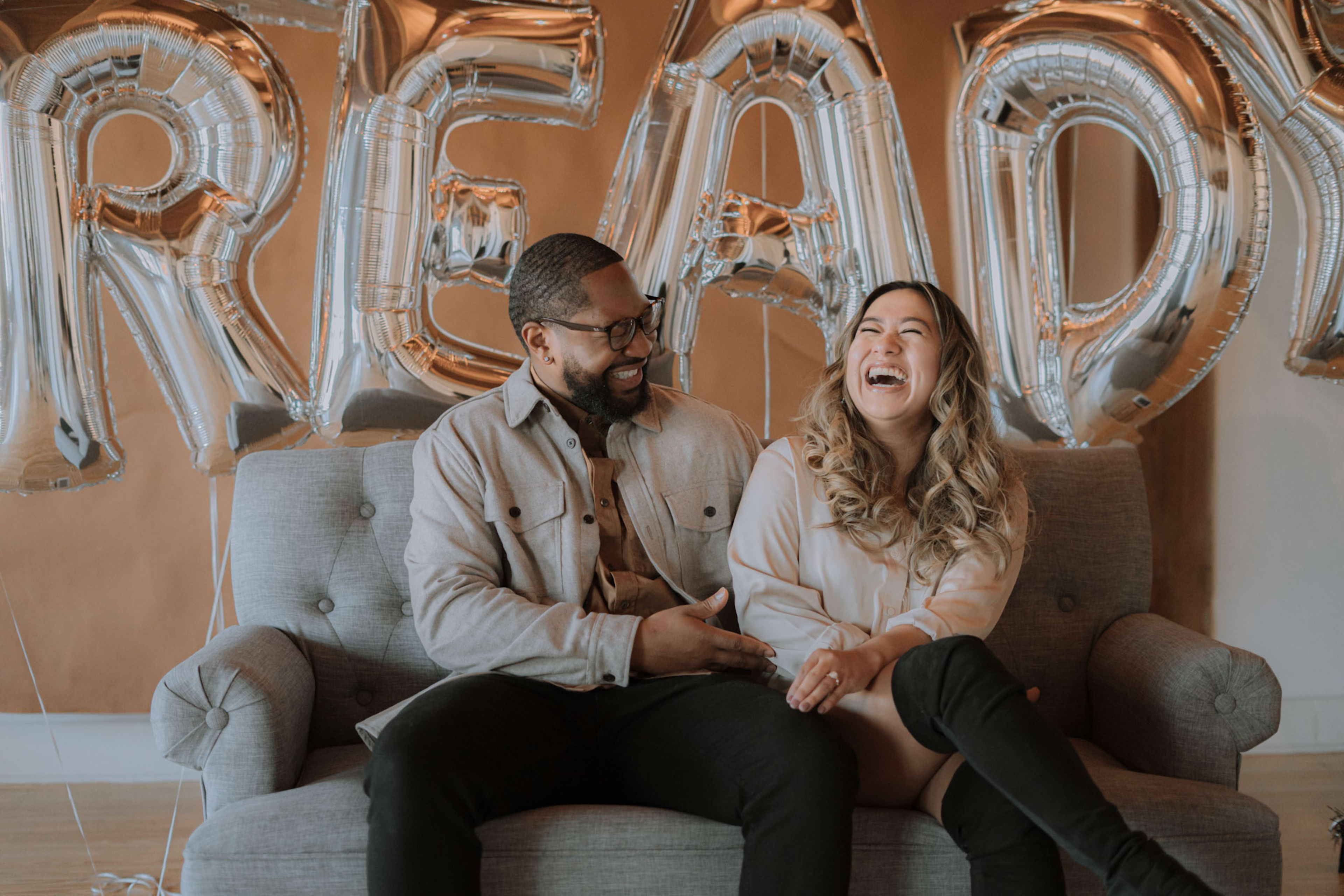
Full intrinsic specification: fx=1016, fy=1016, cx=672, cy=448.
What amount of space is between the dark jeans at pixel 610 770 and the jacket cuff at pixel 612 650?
0.18 ft

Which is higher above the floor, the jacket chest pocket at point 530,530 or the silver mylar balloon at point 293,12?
the silver mylar balloon at point 293,12

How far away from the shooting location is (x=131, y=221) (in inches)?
68.1

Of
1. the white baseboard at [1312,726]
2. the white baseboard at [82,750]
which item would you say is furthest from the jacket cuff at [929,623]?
the white baseboard at [82,750]

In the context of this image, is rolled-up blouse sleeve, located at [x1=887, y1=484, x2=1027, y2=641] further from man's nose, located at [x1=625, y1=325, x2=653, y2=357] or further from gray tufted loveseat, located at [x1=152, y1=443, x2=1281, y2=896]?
man's nose, located at [x1=625, y1=325, x2=653, y2=357]

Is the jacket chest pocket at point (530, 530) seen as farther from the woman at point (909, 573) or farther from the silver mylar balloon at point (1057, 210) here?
the silver mylar balloon at point (1057, 210)

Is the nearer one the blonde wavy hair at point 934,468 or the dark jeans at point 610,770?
the dark jeans at point 610,770

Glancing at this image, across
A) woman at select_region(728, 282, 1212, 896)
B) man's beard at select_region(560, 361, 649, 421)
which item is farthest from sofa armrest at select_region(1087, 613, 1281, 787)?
man's beard at select_region(560, 361, 649, 421)

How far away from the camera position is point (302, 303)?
252cm

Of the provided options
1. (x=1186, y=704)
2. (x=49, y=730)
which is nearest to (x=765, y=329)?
(x=1186, y=704)

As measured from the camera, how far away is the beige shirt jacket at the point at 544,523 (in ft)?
4.51

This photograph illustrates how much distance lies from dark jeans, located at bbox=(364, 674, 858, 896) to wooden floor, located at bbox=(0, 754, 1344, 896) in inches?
39.2

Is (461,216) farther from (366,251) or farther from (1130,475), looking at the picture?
(1130,475)

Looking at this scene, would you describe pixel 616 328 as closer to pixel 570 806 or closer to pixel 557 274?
pixel 557 274

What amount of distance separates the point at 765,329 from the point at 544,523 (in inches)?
50.5
